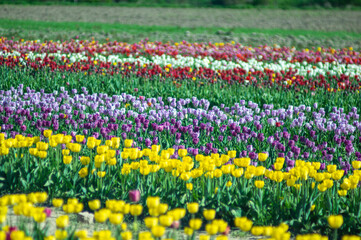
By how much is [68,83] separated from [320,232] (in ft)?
19.3

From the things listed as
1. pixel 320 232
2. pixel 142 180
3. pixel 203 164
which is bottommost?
pixel 320 232

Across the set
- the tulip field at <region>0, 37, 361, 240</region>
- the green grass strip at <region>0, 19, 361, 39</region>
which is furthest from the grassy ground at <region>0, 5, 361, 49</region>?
the tulip field at <region>0, 37, 361, 240</region>

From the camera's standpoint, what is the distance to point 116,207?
2.47 m

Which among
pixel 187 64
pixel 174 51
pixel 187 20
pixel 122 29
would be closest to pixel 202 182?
pixel 187 64

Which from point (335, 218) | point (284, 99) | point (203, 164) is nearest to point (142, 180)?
point (203, 164)

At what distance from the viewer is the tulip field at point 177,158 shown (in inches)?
105

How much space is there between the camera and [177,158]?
14.3ft

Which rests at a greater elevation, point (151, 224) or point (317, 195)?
point (151, 224)

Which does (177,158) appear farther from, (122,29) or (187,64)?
(122,29)

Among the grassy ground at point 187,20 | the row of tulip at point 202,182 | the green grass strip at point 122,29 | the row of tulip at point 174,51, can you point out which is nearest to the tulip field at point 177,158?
the row of tulip at point 202,182

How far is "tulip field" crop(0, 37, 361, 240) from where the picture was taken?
8.78 ft

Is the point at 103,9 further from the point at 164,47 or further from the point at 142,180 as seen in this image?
the point at 142,180

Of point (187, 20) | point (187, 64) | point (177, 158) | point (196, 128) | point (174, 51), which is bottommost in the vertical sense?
point (177, 158)

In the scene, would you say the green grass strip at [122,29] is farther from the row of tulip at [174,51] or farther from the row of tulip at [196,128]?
the row of tulip at [196,128]
